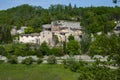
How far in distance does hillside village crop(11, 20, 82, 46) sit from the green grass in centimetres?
1198

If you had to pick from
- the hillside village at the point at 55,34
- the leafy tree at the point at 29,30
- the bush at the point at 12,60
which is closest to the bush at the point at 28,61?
the bush at the point at 12,60

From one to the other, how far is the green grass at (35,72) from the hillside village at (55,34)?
1198cm

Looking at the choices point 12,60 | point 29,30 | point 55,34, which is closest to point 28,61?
point 12,60

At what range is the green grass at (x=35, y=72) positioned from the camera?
29.1 meters

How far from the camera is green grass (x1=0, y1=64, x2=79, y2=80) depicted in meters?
29.1

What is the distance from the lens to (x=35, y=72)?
31.2m

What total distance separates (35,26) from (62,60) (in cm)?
2368

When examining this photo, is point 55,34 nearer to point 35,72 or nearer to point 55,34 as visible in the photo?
point 55,34

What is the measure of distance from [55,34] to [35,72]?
18211 mm

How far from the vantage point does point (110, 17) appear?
62781 millimetres

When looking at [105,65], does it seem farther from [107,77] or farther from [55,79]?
[55,79]

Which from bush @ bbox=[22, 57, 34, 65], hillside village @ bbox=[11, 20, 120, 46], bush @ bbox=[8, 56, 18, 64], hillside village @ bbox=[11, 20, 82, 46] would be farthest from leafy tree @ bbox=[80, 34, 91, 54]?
bush @ bbox=[8, 56, 18, 64]

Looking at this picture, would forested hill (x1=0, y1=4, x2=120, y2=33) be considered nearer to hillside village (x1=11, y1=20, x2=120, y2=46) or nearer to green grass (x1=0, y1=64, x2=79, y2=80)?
hillside village (x1=11, y1=20, x2=120, y2=46)

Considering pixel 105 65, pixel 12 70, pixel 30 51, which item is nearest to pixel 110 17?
pixel 30 51
